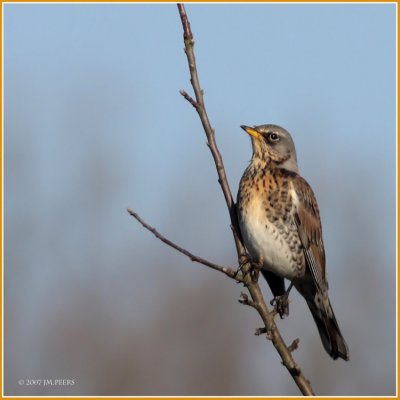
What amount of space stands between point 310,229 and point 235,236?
171cm

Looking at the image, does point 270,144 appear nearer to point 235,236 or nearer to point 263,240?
point 263,240

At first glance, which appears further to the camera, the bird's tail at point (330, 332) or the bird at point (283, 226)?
the bird's tail at point (330, 332)

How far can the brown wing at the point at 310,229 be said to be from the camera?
6.20 meters

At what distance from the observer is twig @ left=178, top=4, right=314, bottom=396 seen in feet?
14.1

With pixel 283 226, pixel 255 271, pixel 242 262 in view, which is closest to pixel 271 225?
pixel 283 226

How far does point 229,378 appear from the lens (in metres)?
9.64

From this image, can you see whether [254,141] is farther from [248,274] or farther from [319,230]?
[248,274]

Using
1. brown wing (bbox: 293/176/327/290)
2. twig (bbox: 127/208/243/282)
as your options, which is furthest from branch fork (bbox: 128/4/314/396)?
brown wing (bbox: 293/176/327/290)

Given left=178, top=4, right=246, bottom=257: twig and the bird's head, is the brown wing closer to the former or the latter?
the bird's head

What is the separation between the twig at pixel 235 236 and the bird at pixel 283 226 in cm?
129

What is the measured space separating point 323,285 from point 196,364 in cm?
387

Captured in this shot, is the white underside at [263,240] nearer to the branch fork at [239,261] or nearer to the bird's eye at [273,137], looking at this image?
the bird's eye at [273,137]

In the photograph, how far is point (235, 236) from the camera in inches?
185

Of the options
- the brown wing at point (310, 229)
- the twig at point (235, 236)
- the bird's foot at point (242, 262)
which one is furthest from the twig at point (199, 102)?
the brown wing at point (310, 229)
